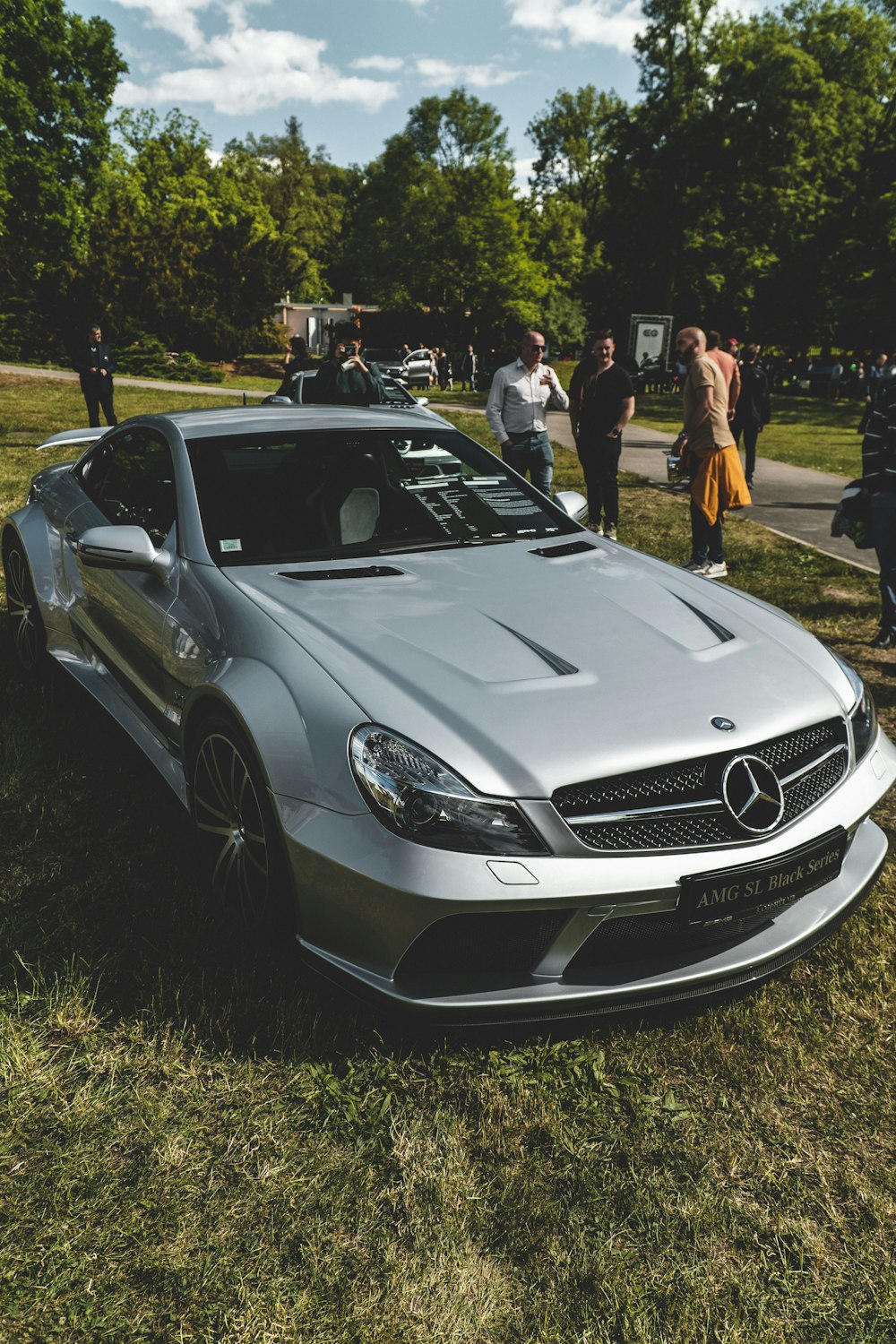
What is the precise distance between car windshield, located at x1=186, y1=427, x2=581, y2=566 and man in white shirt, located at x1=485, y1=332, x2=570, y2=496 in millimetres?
4342

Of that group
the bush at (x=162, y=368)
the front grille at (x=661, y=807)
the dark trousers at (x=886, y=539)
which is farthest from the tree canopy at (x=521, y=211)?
the front grille at (x=661, y=807)

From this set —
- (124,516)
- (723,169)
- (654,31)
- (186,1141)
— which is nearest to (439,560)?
(124,516)

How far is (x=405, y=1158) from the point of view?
7.54 ft

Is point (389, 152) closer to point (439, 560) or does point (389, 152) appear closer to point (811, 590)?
point (811, 590)

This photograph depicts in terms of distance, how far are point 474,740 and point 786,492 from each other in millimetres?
12078

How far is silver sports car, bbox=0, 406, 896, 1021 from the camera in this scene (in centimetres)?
229

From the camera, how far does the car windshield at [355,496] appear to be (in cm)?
351

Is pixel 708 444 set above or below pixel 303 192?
below

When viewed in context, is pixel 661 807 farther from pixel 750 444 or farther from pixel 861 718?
pixel 750 444

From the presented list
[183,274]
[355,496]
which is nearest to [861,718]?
[355,496]

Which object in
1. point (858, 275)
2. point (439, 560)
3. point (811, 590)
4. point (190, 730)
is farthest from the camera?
point (858, 275)

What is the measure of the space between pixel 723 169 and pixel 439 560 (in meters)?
44.5

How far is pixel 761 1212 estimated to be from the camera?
2.20m

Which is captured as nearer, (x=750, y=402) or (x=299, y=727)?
(x=299, y=727)
